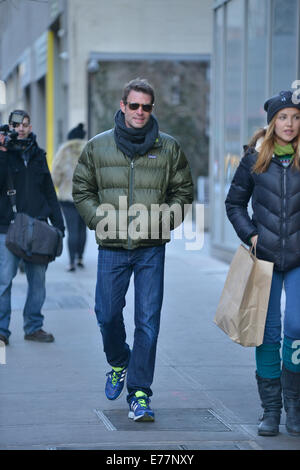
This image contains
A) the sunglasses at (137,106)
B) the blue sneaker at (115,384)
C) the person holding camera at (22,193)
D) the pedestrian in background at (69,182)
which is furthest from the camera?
the pedestrian in background at (69,182)

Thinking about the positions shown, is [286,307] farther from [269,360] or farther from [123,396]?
[123,396]

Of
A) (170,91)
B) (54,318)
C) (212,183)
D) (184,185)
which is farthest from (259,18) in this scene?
(170,91)

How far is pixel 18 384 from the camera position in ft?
20.7

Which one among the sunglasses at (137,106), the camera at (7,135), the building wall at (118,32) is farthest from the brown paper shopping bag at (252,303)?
the building wall at (118,32)

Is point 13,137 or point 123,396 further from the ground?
point 13,137

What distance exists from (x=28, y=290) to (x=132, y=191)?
270 centimetres

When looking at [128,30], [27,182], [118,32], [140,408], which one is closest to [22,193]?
[27,182]

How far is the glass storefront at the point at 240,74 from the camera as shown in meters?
11.4

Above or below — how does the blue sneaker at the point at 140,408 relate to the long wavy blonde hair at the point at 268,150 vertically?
below

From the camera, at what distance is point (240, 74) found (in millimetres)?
13375

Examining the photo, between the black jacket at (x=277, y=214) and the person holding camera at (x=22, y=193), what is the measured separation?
282 centimetres

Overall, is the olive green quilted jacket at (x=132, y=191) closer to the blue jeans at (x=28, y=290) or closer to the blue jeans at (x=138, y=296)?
the blue jeans at (x=138, y=296)

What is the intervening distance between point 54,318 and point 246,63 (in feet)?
18.4

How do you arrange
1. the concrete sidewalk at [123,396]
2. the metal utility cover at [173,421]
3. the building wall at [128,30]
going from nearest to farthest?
the concrete sidewalk at [123,396] → the metal utility cover at [173,421] → the building wall at [128,30]
